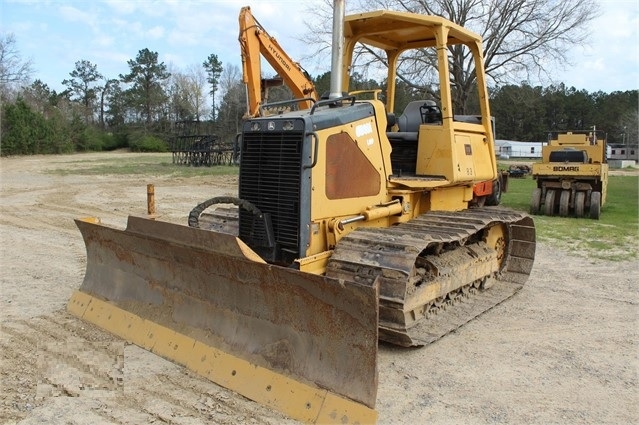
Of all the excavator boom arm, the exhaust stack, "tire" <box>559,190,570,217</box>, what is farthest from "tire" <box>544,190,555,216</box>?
the exhaust stack

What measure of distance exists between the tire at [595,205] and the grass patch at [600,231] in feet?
0.51

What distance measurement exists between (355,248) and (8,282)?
14.6ft

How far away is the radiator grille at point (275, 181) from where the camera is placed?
4676 millimetres

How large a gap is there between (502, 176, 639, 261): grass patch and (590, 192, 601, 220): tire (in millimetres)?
154

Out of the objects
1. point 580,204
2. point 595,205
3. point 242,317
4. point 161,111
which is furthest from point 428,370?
point 161,111

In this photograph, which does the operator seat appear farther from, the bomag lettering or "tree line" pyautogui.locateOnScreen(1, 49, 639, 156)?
"tree line" pyautogui.locateOnScreen(1, 49, 639, 156)

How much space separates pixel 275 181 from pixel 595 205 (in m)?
10.9

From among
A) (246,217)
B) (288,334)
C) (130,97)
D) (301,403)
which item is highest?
(130,97)

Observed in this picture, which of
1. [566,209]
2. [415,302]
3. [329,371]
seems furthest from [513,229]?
[566,209]

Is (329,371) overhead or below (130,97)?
below

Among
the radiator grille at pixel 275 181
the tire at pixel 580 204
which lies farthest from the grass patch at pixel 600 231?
the radiator grille at pixel 275 181

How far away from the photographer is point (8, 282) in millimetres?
6734

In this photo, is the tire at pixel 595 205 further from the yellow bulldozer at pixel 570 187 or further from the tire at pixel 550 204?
the tire at pixel 550 204

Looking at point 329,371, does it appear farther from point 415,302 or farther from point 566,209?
point 566,209
